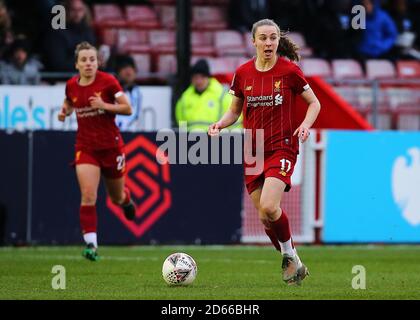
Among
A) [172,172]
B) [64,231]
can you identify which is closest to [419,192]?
[172,172]

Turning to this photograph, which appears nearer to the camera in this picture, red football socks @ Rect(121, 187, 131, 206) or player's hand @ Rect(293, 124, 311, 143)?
player's hand @ Rect(293, 124, 311, 143)

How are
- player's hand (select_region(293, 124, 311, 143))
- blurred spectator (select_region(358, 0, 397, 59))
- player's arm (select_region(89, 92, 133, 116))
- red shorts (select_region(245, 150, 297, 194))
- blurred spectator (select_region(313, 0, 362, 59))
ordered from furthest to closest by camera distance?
blurred spectator (select_region(313, 0, 362, 59)) < blurred spectator (select_region(358, 0, 397, 59)) < player's arm (select_region(89, 92, 133, 116)) < red shorts (select_region(245, 150, 297, 194)) < player's hand (select_region(293, 124, 311, 143))

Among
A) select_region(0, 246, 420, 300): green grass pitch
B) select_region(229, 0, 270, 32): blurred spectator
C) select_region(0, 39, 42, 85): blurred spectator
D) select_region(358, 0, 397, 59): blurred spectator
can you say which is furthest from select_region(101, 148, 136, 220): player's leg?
select_region(358, 0, 397, 59): blurred spectator

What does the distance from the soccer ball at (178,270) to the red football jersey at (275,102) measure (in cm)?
119

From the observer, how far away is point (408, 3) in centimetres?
2491

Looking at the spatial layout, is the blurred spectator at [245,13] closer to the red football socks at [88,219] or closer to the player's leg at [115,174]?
the player's leg at [115,174]

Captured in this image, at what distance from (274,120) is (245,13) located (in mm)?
11332

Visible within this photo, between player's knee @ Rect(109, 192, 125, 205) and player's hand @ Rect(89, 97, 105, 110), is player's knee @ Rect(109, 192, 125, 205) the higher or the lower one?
the lower one

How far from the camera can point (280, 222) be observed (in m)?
11.1

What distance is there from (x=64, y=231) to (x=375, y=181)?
420 cm

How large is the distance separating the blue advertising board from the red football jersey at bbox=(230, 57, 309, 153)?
6.23 m

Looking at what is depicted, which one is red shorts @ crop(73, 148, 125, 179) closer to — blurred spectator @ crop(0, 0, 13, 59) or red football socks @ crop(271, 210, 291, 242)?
red football socks @ crop(271, 210, 291, 242)

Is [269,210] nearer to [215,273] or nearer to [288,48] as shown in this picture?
[288,48]

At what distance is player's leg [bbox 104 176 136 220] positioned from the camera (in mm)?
14641
